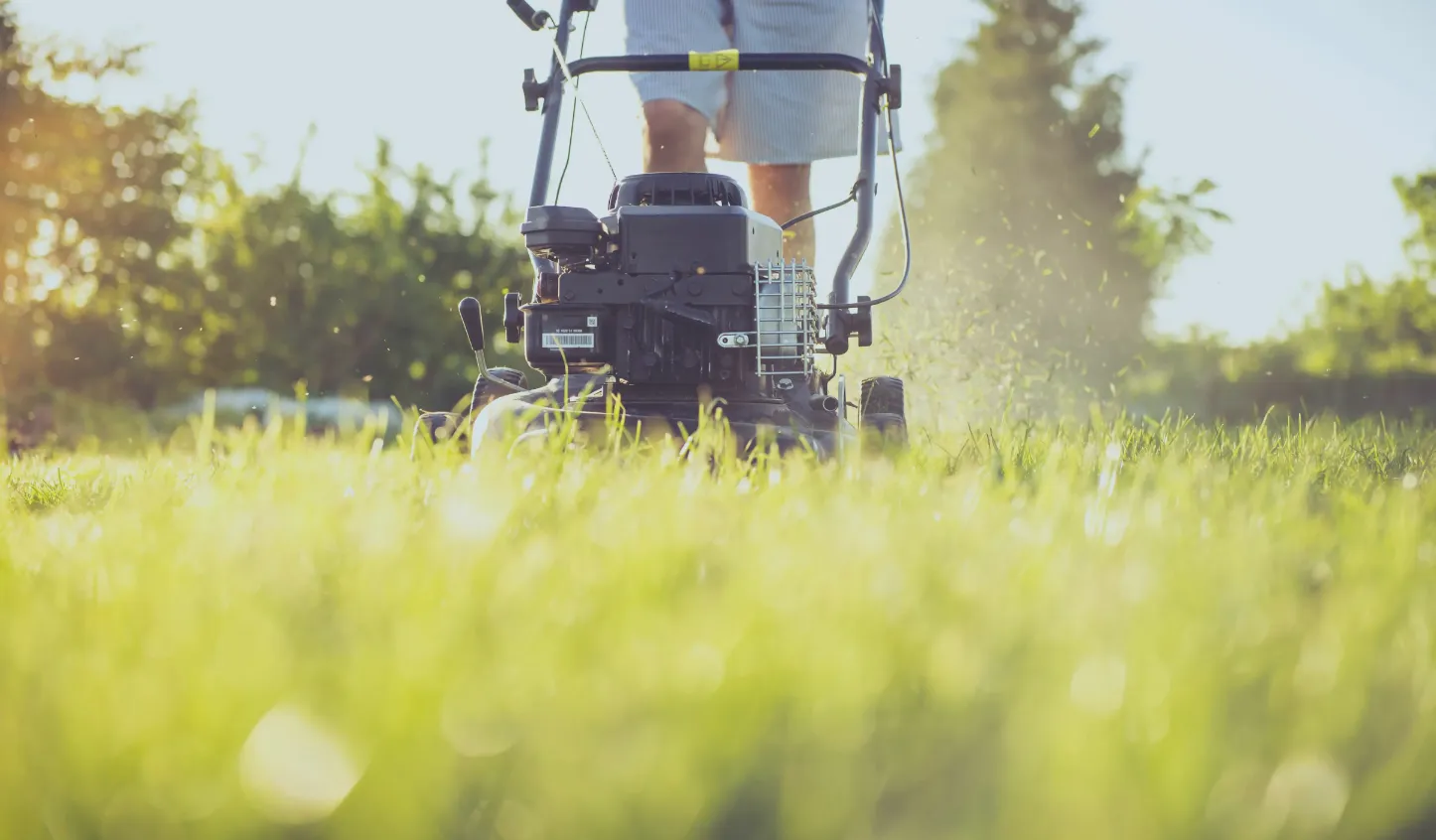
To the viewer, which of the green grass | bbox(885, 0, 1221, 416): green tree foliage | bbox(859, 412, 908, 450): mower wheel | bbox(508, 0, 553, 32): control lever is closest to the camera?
the green grass

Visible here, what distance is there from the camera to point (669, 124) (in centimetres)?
352

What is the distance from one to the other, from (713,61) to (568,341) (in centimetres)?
90

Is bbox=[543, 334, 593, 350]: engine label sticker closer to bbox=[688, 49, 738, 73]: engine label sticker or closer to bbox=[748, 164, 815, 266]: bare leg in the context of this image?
bbox=[688, 49, 738, 73]: engine label sticker

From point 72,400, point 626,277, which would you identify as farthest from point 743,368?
point 72,400

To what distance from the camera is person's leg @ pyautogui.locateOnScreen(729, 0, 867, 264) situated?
12.7ft

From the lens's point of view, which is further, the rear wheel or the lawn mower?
the rear wheel

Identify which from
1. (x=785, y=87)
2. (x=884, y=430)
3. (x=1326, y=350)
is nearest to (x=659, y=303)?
(x=884, y=430)

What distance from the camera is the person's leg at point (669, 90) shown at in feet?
11.5

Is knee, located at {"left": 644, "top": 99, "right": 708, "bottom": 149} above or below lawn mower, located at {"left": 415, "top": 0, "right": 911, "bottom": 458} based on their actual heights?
above

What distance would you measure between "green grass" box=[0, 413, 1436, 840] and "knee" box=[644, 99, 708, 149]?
7.20ft

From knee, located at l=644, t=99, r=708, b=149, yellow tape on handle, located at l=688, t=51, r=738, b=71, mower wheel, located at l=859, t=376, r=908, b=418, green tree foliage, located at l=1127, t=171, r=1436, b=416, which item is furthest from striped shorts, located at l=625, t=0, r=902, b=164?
green tree foliage, located at l=1127, t=171, r=1436, b=416

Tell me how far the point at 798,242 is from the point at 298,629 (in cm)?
314

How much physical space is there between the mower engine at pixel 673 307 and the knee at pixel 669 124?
686 mm

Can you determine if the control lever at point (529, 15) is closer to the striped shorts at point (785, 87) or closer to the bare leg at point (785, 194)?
the striped shorts at point (785, 87)
